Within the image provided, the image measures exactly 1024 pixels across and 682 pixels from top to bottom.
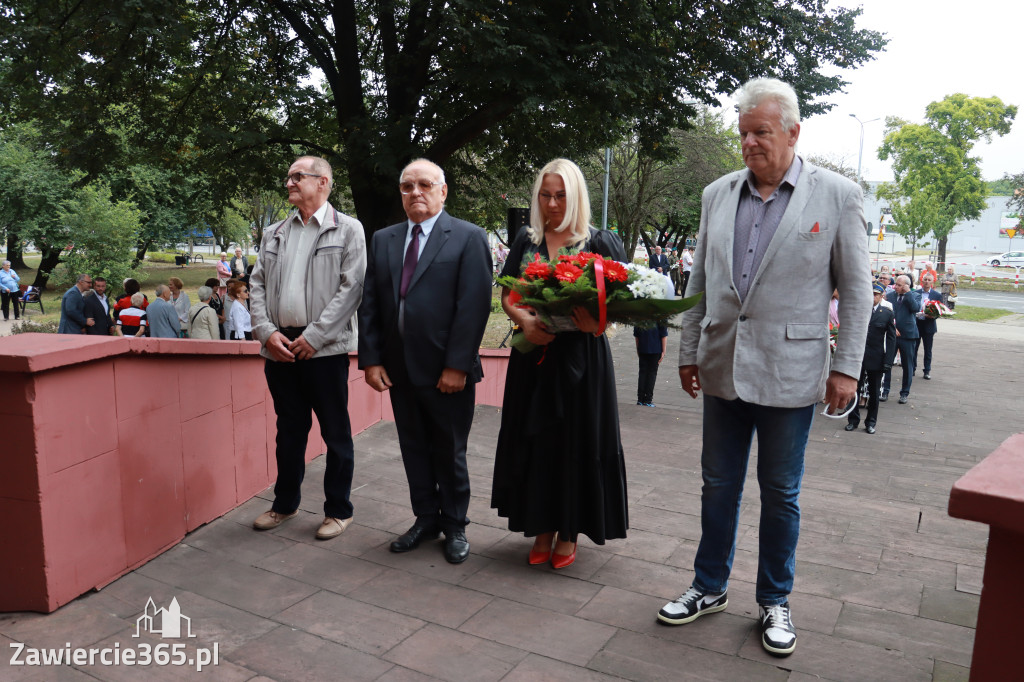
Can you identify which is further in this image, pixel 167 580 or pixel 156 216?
pixel 156 216

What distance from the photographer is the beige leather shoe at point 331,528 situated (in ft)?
13.3

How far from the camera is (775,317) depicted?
2.85 metres

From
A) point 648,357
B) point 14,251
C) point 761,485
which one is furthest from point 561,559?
point 14,251

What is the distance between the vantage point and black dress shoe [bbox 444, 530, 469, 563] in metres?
3.73

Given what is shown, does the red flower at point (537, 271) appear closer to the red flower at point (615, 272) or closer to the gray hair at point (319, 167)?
the red flower at point (615, 272)

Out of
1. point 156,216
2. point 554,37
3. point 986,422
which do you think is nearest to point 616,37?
point 554,37

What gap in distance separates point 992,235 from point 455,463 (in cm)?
9817

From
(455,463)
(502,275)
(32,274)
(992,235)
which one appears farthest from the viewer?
(992,235)

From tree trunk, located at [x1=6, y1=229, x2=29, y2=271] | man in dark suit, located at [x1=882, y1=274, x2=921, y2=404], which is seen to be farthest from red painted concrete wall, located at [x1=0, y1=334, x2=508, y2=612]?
tree trunk, located at [x1=6, y1=229, x2=29, y2=271]


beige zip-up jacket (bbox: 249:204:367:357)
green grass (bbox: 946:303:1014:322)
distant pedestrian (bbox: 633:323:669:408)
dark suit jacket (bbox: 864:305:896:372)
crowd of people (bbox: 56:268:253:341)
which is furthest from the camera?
green grass (bbox: 946:303:1014:322)

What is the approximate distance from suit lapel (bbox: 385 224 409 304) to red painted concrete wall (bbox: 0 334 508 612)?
3.71 feet

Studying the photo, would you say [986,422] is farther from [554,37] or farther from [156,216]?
[156,216]

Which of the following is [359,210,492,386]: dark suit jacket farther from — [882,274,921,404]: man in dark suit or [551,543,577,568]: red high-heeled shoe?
[882,274,921,404]: man in dark suit

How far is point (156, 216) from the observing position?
38281 mm
